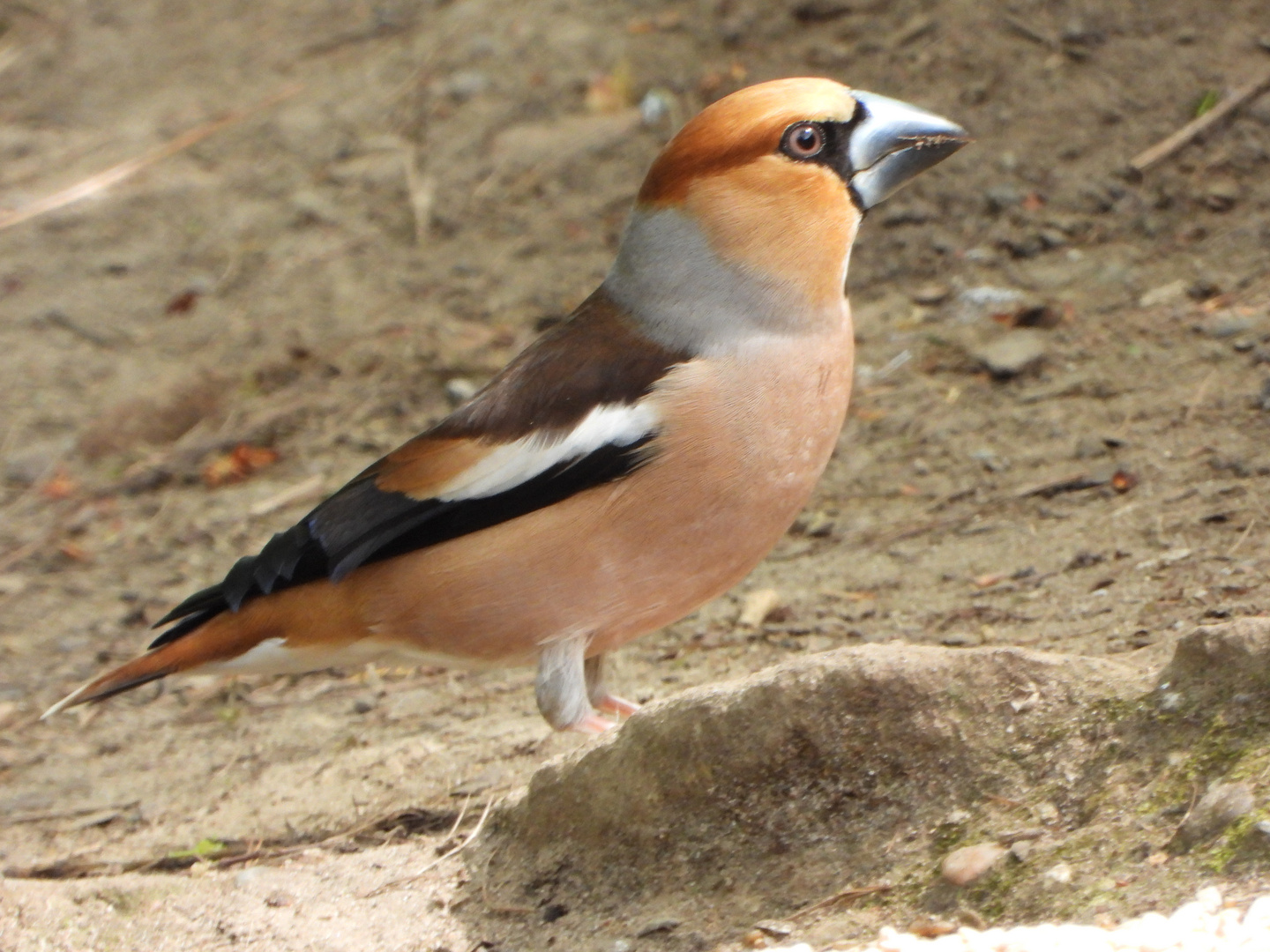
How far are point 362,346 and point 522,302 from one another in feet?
2.53

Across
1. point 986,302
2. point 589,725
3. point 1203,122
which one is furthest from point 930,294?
point 589,725

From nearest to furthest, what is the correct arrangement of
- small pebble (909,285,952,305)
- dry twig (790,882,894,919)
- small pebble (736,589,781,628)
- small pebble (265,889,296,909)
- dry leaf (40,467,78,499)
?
dry twig (790,882,894,919)
small pebble (265,889,296,909)
small pebble (736,589,781,628)
small pebble (909,285,952,305)
dry leaf (40,467,78,499)

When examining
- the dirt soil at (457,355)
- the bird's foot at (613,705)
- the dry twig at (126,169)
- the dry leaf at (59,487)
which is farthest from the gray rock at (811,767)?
the dry twig at (126,169)

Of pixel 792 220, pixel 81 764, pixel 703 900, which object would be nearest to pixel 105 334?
pixel 81 764

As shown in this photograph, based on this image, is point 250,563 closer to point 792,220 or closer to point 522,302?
point 792,220

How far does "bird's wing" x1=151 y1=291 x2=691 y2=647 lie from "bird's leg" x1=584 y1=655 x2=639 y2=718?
1.94 feet

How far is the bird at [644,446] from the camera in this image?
3.55m

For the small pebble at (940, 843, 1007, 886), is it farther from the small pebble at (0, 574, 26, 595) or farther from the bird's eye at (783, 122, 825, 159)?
the small pebble at (0, 574, 26, 595)

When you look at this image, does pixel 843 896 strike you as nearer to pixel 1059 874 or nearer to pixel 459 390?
pixel 1059 874

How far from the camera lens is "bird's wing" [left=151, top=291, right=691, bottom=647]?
3.61m

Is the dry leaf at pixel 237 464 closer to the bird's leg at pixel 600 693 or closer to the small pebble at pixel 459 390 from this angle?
the small pebble at pixel 459 390

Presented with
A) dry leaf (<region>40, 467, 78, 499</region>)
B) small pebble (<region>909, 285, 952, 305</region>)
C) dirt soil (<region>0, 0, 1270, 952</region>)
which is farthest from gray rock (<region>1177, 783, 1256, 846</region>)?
dry leaf (<region>40, 467, 78, 499</region>)

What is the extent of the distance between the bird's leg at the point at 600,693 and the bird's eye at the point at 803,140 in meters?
1.46

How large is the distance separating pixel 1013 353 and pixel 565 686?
8.58ft
